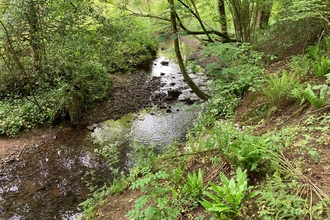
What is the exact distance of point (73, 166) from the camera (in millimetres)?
6977

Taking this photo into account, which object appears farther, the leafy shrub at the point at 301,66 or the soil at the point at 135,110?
the leafy shrub at the point at 301,66

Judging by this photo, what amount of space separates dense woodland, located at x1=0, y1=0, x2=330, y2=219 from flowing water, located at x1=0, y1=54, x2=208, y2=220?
791mm

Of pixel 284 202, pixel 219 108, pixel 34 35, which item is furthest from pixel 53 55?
pixel 284 202

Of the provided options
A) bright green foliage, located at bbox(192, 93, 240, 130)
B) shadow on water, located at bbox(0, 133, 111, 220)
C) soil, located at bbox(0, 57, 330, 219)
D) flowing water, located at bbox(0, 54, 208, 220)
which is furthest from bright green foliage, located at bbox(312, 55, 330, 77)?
shadow on water, located at bbox(0, 133, 111, 220)

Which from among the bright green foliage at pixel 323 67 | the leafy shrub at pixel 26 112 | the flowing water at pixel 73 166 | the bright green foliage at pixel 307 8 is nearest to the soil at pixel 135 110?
the leafy shrub at pixel 26 112

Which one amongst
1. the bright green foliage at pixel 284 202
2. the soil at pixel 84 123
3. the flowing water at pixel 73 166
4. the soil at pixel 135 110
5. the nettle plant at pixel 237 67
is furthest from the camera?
the soil at pixel 84 123

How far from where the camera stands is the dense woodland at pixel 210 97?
9.58ft

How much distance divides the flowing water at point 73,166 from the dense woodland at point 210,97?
2.59 feet

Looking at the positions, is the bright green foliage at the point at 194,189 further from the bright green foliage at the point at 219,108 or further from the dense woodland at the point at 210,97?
the bright green foliage at the point at 219,108

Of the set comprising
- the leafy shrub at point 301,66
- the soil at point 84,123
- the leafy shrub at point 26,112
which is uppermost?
the leafy shrub at point 301,66

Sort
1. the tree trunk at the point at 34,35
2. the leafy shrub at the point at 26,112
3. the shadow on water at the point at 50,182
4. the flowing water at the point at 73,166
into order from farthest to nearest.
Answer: the leafy shrub at the point at 26,112, the tree trunk at the point at 34,35, the flowing water at the point at 73,166, the shadow on water at the point at 50,182

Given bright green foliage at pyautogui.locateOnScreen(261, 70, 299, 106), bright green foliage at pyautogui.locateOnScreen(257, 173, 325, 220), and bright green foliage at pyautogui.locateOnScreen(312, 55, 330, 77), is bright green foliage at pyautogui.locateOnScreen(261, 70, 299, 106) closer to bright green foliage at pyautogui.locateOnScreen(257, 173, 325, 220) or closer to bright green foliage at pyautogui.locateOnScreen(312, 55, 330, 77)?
bright green foliage at pyautogui.locateOnScreen(312, 55, 330, 77)

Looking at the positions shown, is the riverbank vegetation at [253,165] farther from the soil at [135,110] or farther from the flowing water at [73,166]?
the flowing water at [73,166]

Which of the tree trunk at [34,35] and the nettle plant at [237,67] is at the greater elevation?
the tree trunk at [34,35]
